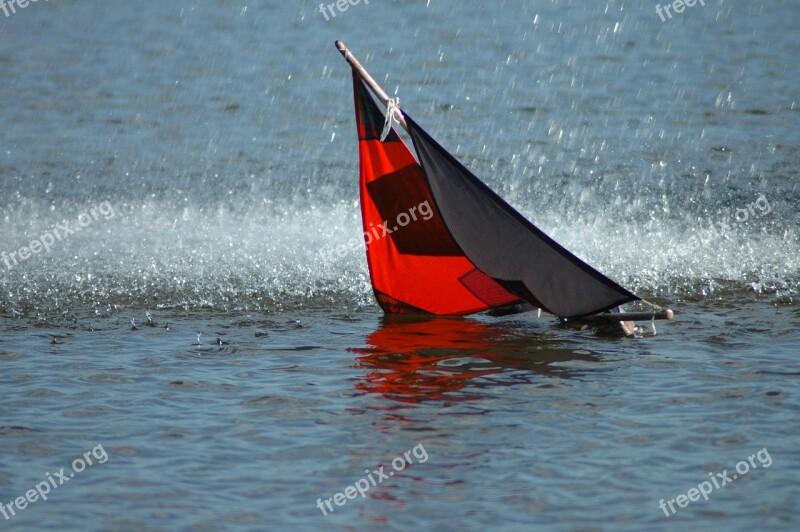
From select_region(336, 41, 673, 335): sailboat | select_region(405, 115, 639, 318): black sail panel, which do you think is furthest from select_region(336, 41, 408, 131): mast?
select_region(405, 115, 639, 318): black sail panel

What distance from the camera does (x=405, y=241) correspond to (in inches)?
438

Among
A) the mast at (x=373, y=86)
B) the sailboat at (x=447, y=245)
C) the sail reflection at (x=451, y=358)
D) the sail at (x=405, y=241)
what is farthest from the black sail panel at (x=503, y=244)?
the sail reflection at (x=451, y=358)

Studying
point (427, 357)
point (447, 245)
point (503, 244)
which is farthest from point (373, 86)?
point (427, 357)

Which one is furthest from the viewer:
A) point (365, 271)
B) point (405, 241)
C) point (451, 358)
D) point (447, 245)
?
point (365, 271)

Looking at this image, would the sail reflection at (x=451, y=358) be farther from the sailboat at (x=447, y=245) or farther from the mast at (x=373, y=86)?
the mast at (x=373, y=86)

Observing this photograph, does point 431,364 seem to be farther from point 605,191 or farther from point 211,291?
point 605,191

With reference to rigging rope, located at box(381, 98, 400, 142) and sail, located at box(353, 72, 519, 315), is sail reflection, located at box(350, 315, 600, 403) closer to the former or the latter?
sail, located at box(353, 72, 519, 315)

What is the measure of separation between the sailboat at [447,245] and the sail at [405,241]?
1cm

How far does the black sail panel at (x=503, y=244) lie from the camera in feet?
32.8

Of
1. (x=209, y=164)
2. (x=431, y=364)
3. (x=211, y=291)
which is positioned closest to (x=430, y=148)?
(x=431, y=364)

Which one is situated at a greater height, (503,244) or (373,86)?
(373,86)

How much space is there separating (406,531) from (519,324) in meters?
4.76

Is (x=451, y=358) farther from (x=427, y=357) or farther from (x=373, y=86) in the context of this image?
(x=373, y=86)

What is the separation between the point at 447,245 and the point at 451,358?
1603 mm
